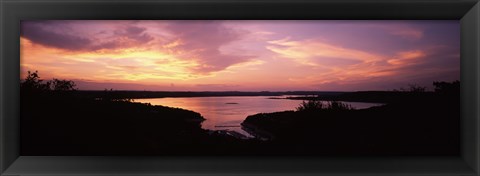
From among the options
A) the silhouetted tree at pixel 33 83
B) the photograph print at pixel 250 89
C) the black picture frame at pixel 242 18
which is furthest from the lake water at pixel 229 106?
the silhouetted tree at pixel 33 83

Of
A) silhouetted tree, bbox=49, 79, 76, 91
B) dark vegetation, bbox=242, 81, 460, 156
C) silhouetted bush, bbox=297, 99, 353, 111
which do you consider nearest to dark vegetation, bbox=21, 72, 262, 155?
silhouetted tree, bbox=49, 79, 76, 91

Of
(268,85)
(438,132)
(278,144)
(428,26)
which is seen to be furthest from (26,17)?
(438,132)

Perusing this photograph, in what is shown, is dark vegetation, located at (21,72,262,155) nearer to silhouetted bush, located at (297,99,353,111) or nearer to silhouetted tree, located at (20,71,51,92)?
silhouetted tree, located at (20,71,51,92)

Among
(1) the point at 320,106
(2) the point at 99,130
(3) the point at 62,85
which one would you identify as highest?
(3) the point at 62,85

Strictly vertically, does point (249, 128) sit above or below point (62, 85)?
below

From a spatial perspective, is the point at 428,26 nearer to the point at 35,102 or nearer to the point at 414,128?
the point at 414,128

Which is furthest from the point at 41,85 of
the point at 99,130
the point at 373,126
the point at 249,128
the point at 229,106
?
the point at 373,126

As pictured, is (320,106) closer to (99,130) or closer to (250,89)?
(250,89)
